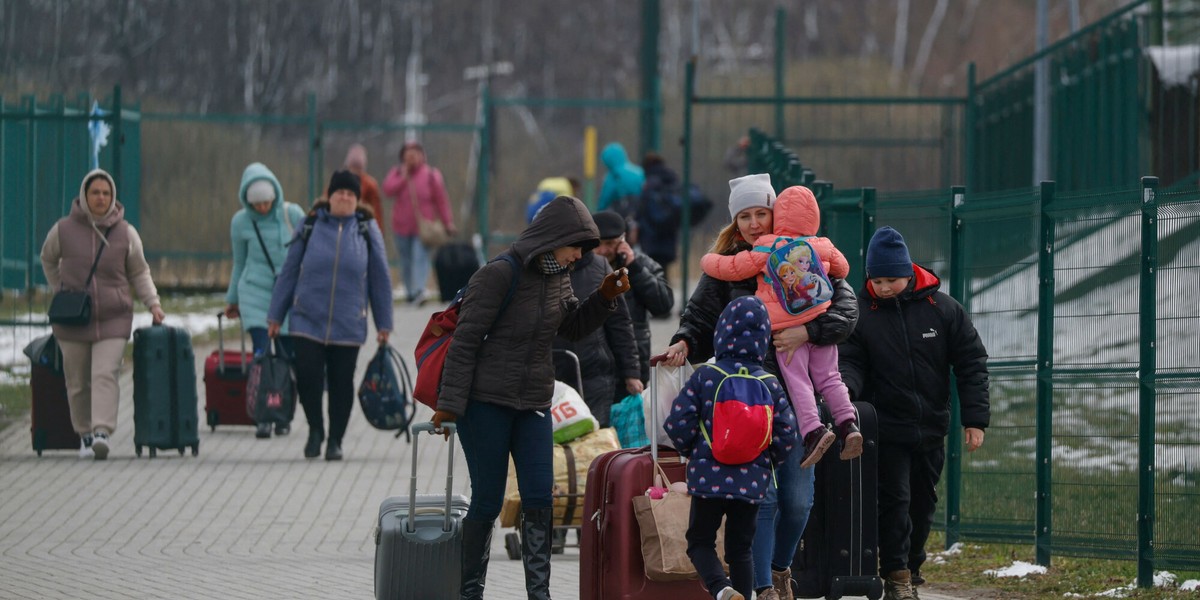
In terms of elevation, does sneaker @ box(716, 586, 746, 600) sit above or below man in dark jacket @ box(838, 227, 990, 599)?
below

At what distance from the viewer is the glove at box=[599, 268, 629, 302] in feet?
24.1

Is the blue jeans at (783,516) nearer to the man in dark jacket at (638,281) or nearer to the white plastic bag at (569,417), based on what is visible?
the white plastic bag at (569,417)

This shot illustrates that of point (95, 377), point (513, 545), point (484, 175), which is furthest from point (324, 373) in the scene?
point (484, 175)

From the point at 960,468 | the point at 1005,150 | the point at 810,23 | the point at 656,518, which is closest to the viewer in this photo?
the point at 656,518

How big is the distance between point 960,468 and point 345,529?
307 centimetres

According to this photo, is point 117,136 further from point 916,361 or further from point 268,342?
point 916,361

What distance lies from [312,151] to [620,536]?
16068 millimetres

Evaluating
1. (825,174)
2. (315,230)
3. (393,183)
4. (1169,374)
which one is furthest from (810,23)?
(1169,374)

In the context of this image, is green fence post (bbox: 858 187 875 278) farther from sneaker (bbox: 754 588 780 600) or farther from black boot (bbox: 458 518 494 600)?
black boot (bbox: 458 518 494 600)

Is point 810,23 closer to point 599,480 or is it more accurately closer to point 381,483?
point 381,483

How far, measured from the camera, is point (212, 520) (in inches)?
410

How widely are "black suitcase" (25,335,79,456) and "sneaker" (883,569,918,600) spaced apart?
19.6 feet

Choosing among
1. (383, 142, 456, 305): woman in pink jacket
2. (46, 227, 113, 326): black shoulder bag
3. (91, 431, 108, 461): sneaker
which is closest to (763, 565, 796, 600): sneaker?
(46, 227, 113, 326): black shoulder bag

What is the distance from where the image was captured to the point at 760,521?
289 inches
